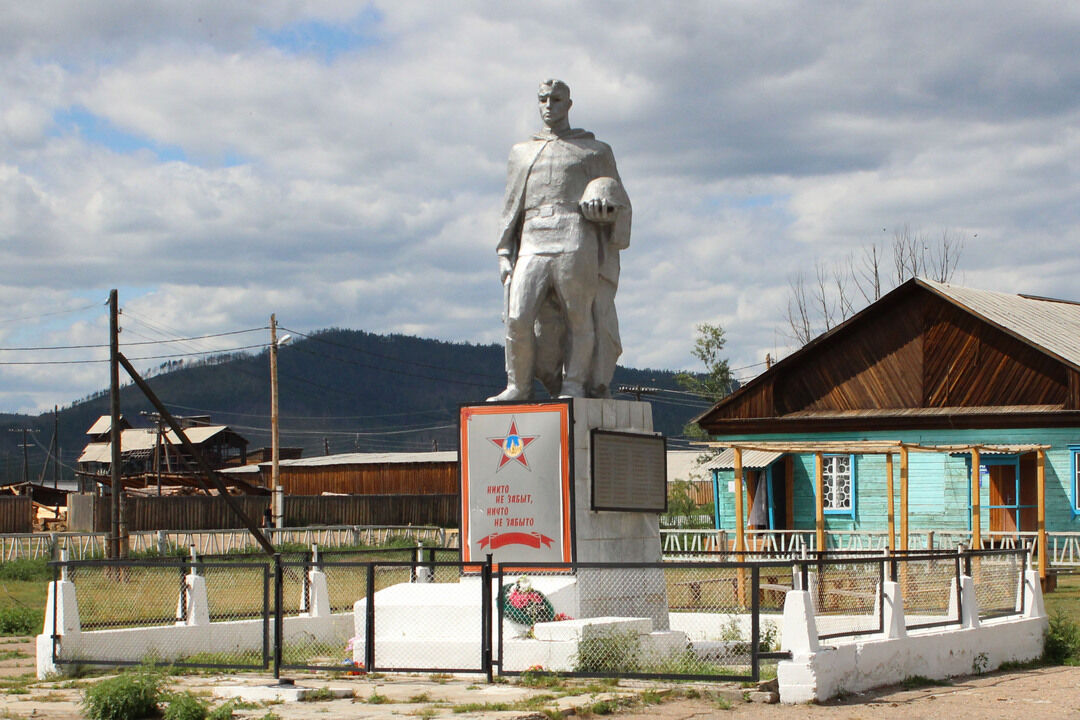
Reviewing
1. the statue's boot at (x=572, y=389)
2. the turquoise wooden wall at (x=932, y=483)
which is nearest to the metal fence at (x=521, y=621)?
the statue's boot at (x=572, y=389)

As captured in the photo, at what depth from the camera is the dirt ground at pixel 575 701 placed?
347 inches

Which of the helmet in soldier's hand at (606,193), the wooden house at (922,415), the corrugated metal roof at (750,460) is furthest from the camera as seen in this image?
the corrugated metal roof at (750,460)

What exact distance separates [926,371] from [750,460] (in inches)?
165

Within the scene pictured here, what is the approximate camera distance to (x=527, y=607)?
36.4 feet

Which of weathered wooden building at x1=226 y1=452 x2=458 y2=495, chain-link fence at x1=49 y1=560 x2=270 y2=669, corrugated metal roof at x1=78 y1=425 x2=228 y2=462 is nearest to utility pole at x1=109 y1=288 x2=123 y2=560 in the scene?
chain-link fence at x1=49 y1=560 x2=270 y2=669

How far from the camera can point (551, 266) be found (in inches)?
490

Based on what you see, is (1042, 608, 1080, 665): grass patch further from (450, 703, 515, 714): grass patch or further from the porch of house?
(450, 703, 515, 714): grass patch

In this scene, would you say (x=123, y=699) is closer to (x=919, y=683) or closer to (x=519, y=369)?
(x=519, y=369)

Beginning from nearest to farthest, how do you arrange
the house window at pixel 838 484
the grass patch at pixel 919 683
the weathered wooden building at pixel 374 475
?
the grass patch at pixel 919 683, the house window at pixel 838 484, the weathered wooden building at pixel 374 475

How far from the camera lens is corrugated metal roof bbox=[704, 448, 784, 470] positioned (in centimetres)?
2992

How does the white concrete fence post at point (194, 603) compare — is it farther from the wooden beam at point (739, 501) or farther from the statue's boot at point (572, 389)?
the wooden beam at point (739, 501)

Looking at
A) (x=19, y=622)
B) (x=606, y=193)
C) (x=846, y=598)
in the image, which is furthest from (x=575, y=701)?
(x=19, y=622)

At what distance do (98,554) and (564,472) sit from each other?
2071cm

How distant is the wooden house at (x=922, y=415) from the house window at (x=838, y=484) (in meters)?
0.03
